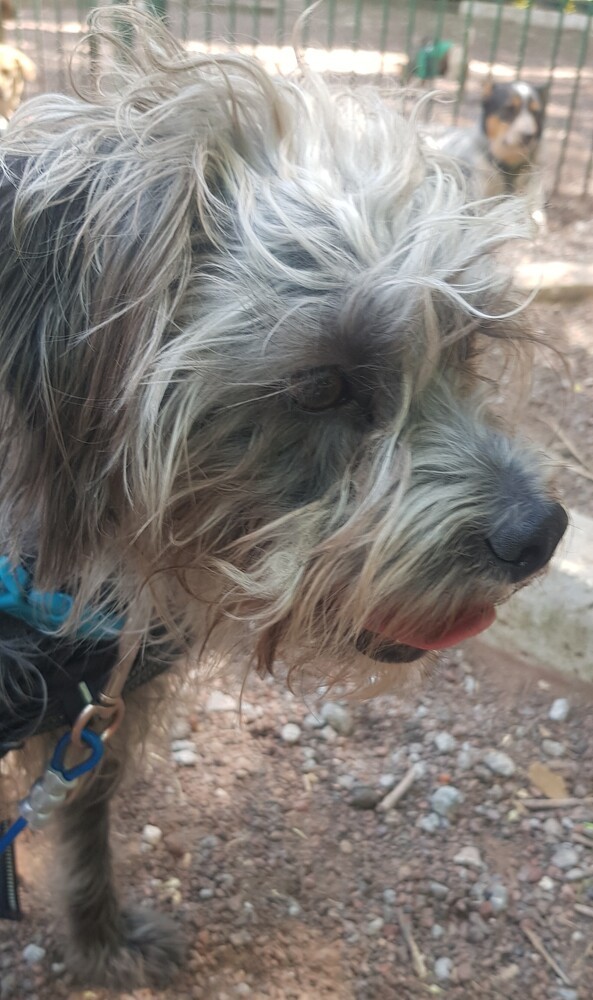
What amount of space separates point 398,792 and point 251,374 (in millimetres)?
1591

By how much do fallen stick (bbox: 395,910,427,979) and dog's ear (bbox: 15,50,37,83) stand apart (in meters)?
5.96

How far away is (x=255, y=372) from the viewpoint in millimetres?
1339

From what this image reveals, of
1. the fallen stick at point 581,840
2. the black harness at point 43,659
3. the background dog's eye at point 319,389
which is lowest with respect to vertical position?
the fallen stick at point 581,840

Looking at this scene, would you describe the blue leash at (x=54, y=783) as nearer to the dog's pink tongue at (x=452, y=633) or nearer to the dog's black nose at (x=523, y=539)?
the dog's pink tongue at (x=452, y=633)

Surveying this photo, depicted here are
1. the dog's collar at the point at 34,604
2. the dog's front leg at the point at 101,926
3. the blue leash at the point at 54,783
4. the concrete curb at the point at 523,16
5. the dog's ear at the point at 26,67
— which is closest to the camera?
the dog's collar at the point at 34,604

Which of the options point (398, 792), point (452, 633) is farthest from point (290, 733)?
point (452, 633)

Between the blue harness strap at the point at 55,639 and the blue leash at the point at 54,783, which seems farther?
the blue leash at the point at 54,783

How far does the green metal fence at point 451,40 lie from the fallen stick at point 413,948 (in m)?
4.29

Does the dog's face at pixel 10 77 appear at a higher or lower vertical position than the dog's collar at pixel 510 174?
lower

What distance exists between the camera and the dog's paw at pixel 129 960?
2.17 metres

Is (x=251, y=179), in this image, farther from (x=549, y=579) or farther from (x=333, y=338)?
(x=549, y=579)

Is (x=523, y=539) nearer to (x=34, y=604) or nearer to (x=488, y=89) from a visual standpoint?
(x=34, y=604)

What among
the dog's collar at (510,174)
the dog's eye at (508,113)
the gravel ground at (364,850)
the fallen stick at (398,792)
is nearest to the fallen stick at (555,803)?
the gravel ground at (364,850)

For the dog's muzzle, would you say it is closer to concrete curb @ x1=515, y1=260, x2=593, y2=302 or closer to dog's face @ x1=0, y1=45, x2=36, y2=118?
concrete curb @ x1=515, y1=260, x2=593, y2=302
